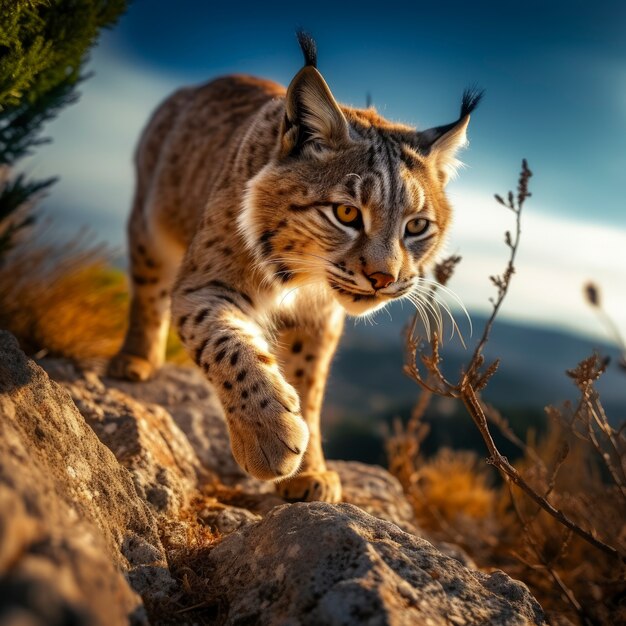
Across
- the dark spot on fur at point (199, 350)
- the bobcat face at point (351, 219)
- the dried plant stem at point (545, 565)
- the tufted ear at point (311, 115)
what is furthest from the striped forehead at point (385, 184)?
the dried plant stem at point (545, 565)

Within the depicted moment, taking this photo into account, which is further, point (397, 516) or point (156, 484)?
point (397, 516)

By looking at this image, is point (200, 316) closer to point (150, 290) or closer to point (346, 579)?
point (346, 579)

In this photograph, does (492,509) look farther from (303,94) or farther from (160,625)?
(160,625)

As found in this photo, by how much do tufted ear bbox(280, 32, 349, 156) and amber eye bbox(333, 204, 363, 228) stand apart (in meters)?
0.43

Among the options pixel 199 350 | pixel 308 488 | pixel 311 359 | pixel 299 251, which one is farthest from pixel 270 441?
pixel 311 359

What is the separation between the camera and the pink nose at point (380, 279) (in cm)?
323

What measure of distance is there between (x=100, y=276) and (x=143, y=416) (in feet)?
11.8

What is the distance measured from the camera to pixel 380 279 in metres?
3.24

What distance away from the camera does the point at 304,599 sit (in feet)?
6.35

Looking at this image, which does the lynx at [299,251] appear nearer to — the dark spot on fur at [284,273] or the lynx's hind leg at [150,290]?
the dark spot on fur at [284,273]

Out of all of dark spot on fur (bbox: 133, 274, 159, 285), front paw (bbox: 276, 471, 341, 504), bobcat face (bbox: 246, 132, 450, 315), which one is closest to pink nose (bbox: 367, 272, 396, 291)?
bobcat face (bbox: 246, 132, 450, 315)

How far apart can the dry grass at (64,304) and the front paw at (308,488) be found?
8.00ft

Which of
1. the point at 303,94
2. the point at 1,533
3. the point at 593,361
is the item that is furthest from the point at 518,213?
the point at 1,533

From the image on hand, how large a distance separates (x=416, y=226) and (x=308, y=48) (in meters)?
1.06
